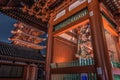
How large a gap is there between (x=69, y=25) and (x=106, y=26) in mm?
1433

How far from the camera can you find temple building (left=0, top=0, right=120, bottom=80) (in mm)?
2865

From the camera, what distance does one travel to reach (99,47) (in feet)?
9.11

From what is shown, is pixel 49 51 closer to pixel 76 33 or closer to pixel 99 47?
pixel 99 47

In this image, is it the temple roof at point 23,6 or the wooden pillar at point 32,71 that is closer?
the temple roof at point 23,6

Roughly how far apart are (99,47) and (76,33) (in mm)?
4941

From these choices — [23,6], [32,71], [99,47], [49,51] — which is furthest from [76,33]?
[32,71]

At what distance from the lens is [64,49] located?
19.2 ft

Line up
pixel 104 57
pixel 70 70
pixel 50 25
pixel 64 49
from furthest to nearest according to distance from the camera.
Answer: pixel 64 49 → pixel 50 25 → pixel 70 70 → pixel 104 57

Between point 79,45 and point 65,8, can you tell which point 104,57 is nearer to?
point 65,8

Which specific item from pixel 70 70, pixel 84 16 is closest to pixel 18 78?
pixel 70 70

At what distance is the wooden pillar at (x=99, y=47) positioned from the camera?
2.57 metres

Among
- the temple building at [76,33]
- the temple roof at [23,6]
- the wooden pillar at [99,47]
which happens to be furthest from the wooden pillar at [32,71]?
the wooden pillar at [99,47]

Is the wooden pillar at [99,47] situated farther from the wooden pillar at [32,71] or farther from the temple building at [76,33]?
the wooden pillar at [32,71]

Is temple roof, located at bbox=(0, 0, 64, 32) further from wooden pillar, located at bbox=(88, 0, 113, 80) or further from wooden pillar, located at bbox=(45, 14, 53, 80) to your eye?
wooden pillar, located at bbox=(88, 0, 113, 80)
